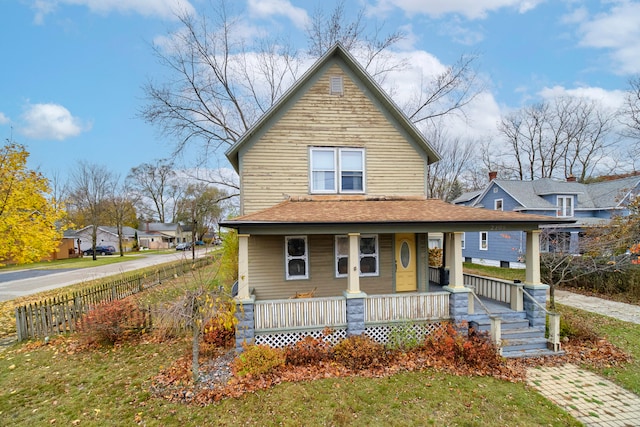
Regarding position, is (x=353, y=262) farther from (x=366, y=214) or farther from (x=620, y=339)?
(x=620, y=339)

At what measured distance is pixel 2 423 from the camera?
520cm

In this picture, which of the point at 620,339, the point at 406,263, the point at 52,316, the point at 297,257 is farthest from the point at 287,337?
the point at 620,339

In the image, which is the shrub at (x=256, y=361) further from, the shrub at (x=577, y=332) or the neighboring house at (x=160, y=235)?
the neighboring house at (x=160, y=235)

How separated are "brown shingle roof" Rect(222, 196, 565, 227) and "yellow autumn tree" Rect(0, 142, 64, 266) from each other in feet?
18.9

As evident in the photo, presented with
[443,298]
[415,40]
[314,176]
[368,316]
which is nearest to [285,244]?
[314,176]

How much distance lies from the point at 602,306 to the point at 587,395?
989 cm

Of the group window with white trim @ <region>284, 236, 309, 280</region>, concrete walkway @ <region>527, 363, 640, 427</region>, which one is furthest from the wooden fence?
concrete walkway @ <region>527, 363, 640, 427</region>

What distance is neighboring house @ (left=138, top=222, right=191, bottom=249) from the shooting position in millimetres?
62344

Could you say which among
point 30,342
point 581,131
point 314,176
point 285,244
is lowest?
point 30,342

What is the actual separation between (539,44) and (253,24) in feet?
62.1

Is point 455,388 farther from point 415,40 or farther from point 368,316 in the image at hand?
point 415,40

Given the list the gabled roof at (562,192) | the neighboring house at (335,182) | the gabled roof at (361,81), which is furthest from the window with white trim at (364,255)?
the gabled roof at (562,192)

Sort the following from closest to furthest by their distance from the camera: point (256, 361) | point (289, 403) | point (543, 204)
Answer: point (289, 403)
point (256, 361)
point (543, 204)

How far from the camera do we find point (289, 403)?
570 centimetres
